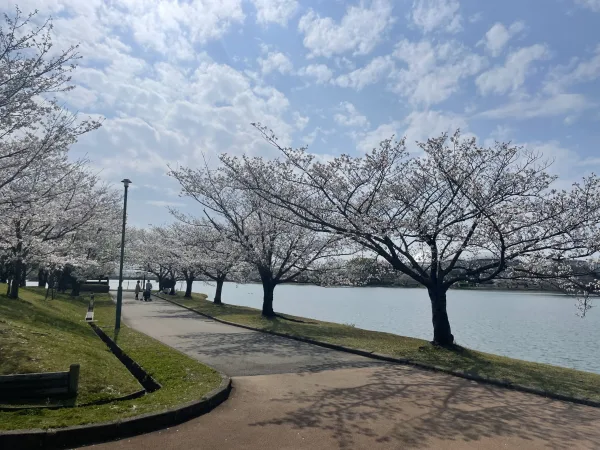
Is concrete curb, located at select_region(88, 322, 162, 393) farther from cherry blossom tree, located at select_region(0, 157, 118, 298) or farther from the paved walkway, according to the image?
cherry blossom tree, located at select_region(0, 157, 118, 298)

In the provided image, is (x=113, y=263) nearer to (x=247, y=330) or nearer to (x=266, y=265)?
(x=266, y=265)

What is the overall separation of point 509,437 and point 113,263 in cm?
3854

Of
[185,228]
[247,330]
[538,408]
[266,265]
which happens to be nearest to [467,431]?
[538,408]

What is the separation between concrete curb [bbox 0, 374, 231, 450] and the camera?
4.81 m

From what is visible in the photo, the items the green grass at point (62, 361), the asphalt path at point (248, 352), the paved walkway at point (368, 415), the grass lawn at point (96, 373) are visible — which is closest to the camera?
the paved walkway at point (368, 415)

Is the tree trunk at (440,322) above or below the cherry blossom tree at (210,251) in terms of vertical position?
below

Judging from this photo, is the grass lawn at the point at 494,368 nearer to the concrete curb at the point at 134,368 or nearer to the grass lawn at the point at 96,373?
the grass lawn at the point at 96,373

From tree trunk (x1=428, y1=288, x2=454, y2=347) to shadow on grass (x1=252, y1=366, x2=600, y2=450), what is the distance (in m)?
5.22

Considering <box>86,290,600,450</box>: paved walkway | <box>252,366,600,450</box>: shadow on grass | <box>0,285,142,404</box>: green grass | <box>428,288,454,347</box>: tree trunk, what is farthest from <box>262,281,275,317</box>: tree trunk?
<box>252,366,600,450</box>: shadow on grass

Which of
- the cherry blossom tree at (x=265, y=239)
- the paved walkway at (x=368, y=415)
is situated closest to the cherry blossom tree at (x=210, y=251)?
the cherry blossom tree at (x=265, y=239)

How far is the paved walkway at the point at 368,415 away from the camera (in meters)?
5.38

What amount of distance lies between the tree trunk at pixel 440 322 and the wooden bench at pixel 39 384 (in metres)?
10.5

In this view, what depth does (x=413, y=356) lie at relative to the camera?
11492 mm

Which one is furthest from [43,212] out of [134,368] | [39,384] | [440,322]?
[440,322]
